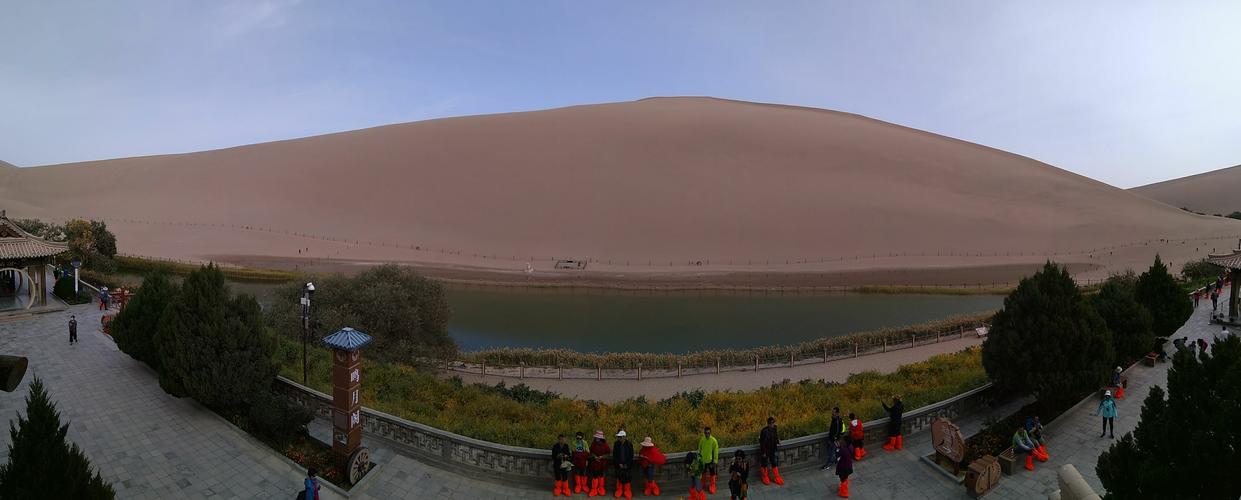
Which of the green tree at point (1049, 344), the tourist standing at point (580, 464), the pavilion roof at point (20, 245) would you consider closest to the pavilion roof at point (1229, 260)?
the green tree at point (1049, 344)

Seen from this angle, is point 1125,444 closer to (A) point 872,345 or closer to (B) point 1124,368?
(B) point 1124,368

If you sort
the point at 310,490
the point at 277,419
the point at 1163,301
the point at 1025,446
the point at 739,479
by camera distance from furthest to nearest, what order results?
the point at 1163,301, the point at 277,419, the point at 1025,446, the point at 739,479, the point at 310,490

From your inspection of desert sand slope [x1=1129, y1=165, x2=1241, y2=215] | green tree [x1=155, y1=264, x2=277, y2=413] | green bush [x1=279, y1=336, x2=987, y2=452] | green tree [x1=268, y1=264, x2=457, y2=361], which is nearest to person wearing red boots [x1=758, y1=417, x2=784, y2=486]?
green bush [x1=279, y1=336, x2=987, y2=452]

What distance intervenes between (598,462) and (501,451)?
1.38 m

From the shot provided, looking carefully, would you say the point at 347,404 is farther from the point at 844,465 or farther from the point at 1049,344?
the point at 1049,344

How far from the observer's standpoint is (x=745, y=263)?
39.7 meters

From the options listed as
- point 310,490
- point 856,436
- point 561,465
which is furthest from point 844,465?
point 310,490

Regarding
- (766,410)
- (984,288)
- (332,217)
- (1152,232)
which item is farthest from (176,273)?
(1152,232)

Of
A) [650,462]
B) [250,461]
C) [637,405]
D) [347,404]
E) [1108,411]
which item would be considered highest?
[347,404]

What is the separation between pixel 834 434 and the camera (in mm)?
8375

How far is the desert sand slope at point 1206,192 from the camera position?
109m

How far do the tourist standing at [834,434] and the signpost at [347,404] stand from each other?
21.0 ft

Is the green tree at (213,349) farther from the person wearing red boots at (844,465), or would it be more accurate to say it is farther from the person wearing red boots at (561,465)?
the person wearing red boots at (844,465)

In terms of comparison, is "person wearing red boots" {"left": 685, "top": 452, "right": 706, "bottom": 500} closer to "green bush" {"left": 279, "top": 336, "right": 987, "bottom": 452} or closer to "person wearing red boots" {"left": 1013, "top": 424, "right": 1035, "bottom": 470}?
"green bush" {"left": 279, "top": 336, "right": 987, "bottom": 452}
